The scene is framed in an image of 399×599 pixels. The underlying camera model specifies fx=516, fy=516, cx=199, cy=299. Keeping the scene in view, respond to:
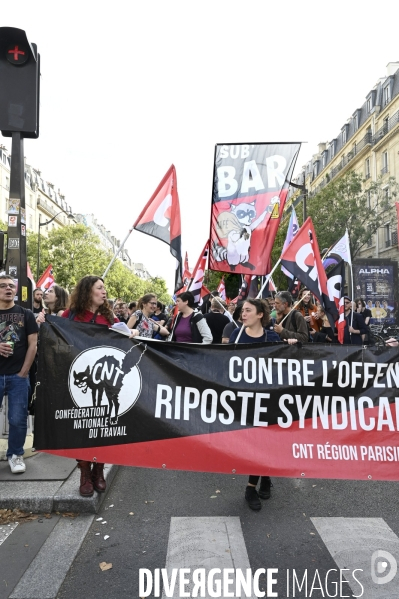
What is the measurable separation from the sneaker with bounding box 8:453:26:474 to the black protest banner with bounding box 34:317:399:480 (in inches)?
38.8

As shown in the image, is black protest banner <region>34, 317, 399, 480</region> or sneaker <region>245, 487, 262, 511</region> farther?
sneaker <region>245, 487, 262, 511</region>

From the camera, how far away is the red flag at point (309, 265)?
613cm

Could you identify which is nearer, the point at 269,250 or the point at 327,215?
the point at 269,250

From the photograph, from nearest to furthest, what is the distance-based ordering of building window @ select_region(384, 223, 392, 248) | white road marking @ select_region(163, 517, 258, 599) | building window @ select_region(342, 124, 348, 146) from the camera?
white road marking @ select_region(163, 517, 258, 599), building window @ select_region(384, 223, 392, 248), building window @ select_region(342, 124, 348, 146)

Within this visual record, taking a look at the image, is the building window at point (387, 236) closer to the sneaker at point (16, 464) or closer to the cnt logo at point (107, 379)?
the sneaker at point (16, 464)

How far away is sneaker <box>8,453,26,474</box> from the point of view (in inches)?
186

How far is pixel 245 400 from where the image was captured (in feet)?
12.8

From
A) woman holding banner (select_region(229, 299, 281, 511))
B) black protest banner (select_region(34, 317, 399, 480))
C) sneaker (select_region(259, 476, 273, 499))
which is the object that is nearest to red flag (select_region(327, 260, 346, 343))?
woman holding banner (select_region(229, 299, 281, 511))

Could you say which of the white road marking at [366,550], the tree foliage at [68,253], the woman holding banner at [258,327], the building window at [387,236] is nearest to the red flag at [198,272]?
the woman holding banner at [258,327]

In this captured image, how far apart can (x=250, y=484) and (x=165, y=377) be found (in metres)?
1.27

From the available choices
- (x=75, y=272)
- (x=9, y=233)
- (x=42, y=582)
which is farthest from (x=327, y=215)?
(x=42, y=582)

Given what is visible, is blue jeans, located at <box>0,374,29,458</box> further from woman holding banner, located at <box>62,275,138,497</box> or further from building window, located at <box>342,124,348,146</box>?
building window, located at <box>342,124,348,146</box>

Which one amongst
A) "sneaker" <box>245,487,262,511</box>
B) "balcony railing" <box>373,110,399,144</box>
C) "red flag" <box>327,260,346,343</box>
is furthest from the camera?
"balcony railing" <box>373,110,399,144</box>

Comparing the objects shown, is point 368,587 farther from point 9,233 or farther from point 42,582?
point 9,233
